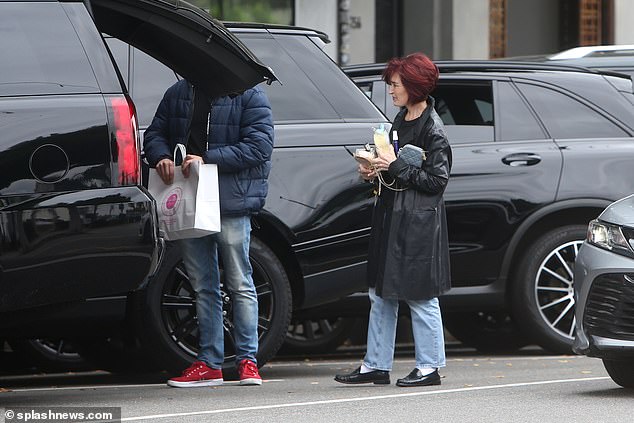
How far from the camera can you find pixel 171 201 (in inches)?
289

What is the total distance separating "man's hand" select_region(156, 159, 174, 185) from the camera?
24.0ft

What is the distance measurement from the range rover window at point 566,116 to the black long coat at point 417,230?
6.72 ft

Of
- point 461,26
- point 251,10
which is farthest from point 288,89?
point 461,26

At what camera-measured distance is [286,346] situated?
994 cm

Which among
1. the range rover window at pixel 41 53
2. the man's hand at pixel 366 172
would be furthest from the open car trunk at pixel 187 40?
the man's hand at pixel 366 172

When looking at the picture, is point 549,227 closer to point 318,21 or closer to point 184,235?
point 184,235

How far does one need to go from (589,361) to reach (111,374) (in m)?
2.79

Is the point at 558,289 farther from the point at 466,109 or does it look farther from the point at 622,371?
the point at 622,371

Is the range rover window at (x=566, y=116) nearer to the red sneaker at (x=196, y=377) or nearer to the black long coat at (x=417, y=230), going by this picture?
the black long coat at (x=417, y=230)

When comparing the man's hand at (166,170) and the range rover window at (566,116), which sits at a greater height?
the range rover window at (566,116)

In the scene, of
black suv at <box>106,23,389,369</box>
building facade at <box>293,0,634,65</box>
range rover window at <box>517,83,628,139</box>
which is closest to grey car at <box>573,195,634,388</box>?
black suv at <box>106,23,389,369</box>

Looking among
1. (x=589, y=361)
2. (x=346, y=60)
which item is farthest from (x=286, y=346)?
(x=346, y=60)

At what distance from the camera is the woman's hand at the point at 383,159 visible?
24.7 ft

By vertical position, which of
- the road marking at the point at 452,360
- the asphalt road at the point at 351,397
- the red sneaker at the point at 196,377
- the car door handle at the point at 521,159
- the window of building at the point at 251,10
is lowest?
the road marking at the point at 452,360
